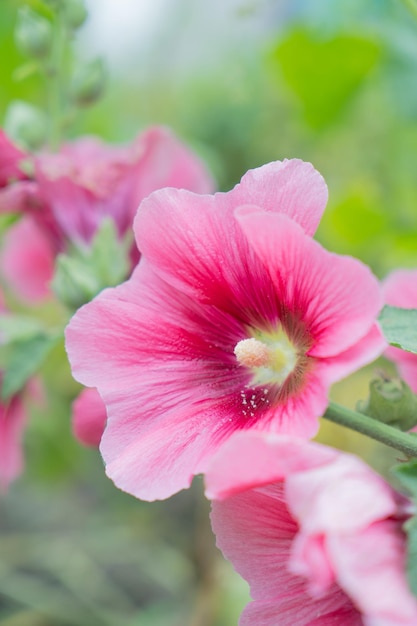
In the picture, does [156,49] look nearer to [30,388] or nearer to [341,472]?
[30,388]

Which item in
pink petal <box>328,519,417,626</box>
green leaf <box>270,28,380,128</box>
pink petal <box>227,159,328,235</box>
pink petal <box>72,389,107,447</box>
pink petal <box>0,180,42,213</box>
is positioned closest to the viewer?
pink petal <box>328,519,417,626</box>

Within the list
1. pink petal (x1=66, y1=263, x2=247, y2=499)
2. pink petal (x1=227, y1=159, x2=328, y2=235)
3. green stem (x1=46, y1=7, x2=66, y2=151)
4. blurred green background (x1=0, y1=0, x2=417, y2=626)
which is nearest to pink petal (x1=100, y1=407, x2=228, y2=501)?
pink petal (x1=66, y1=263, x2=247, y2=499)

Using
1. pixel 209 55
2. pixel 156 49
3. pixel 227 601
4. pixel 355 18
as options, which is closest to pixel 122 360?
pixel 227 601

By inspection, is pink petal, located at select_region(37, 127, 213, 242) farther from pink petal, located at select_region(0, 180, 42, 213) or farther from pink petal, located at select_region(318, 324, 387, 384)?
pink petal, located at select_region(318, 324, 387, 384)

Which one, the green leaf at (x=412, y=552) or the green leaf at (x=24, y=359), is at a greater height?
the green leaf at (x=412, y=552)

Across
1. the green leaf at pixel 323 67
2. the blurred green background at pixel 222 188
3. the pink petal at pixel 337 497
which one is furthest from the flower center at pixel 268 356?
the green leaf at pixel 323 67

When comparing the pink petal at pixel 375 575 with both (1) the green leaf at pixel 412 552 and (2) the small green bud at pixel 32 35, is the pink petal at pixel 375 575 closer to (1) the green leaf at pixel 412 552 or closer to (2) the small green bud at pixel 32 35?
(1) the green leaf at pixel 412 552
